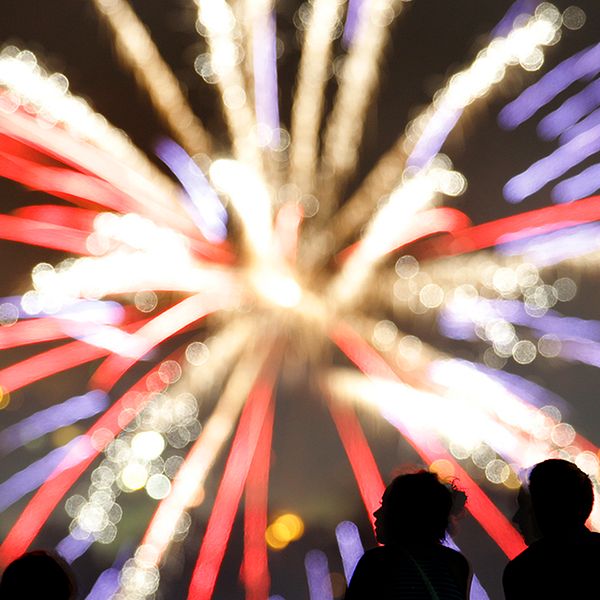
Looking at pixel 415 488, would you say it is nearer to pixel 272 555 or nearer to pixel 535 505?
pixel 535 505

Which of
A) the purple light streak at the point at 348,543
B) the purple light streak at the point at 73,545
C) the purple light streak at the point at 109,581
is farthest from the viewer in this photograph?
the purple light streak at the point at 109,581

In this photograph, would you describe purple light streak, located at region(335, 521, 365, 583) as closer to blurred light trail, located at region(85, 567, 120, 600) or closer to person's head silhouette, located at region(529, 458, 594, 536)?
blurred light trail, located at region(85, 567, 120, 600)

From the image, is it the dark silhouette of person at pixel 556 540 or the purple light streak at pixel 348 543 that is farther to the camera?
the purple light streak at pixel 348 543

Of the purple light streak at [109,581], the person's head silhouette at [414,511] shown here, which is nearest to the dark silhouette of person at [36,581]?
the person's head silhouette at [414,511]

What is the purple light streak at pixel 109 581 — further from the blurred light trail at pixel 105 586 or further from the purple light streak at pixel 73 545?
the purple light streak at pixel 73 545

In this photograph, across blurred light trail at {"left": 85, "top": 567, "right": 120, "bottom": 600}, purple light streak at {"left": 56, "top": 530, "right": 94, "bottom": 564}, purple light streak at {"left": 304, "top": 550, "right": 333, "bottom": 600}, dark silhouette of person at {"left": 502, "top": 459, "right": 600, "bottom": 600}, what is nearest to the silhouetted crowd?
dark silhouette of person at {"left": 502, "top": 459, "right": 600, "bottom": 600}

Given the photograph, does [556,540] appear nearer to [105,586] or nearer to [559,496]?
[559,496]

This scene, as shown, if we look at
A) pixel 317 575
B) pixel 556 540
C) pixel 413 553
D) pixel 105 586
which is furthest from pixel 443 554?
pixel 105 586
